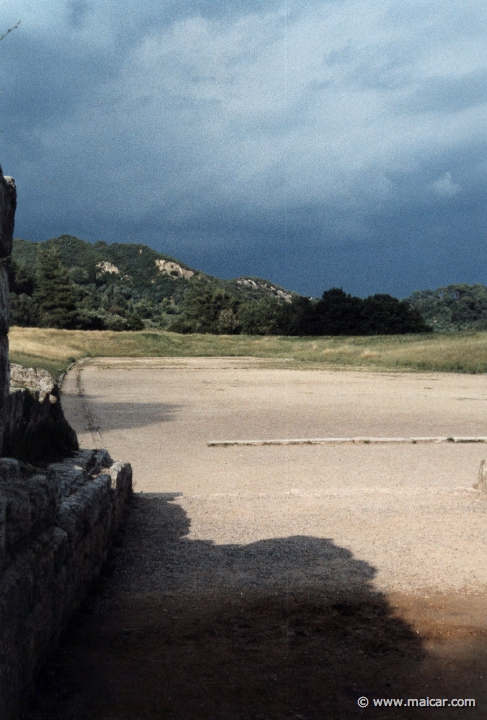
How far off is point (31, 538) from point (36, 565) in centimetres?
11

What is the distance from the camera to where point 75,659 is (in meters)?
3.37

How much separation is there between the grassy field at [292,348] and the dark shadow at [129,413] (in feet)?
47.3

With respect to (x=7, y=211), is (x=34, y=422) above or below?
below

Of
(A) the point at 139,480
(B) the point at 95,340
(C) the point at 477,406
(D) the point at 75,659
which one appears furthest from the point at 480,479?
(B) the point at 95,340

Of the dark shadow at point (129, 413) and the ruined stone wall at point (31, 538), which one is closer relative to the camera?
the ruined stone wall at point (31, 538)

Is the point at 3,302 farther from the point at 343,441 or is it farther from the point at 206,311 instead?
the point at 206,311

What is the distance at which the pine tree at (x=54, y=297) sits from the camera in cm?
6710

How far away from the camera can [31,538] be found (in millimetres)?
3043

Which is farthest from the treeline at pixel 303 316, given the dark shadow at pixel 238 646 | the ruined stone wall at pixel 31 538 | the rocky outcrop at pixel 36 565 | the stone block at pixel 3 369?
the stone block at pixel 3 369

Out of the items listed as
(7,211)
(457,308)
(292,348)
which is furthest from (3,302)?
(457,308)

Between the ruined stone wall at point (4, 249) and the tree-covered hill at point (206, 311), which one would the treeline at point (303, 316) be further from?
the ruined stone wall at point (4, 249)

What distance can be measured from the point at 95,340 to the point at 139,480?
42.1m

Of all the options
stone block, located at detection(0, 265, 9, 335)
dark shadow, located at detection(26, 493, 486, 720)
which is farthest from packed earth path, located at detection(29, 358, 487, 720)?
stone block, located at detection(0, 265, 9, 335)

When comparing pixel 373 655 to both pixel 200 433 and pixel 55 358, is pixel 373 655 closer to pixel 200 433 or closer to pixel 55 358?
pixel 200 433
